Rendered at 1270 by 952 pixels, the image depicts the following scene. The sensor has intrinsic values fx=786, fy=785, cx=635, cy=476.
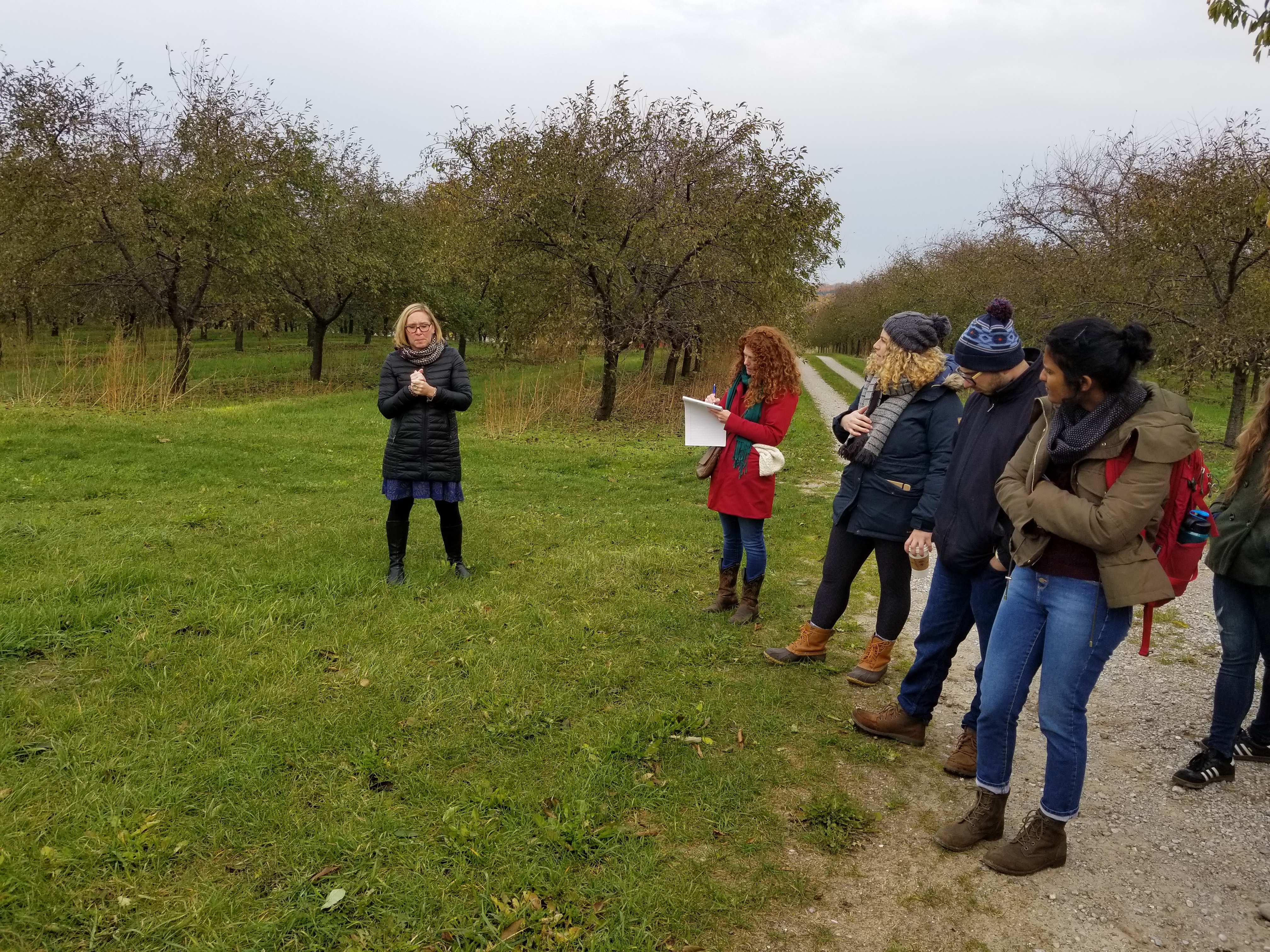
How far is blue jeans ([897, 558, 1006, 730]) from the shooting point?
3523 millimetres

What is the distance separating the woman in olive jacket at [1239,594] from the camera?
347 cm

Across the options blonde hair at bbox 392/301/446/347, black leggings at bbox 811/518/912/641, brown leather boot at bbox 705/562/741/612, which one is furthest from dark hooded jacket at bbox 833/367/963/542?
blonde hair at bbox 392/301/446/347

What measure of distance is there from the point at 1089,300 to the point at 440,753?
1837 centimetres

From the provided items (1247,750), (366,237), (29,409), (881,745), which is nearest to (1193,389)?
(1247,750)

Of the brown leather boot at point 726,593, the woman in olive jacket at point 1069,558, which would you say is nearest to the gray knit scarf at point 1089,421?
the woman in olive jacket at point 1069,558

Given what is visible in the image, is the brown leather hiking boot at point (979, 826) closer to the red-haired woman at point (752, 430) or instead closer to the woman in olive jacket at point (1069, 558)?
the woman in olive jacket at point (1069, 558)

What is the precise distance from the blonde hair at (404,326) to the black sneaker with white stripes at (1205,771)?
5013 millimetres

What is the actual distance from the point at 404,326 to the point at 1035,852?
4825 mm

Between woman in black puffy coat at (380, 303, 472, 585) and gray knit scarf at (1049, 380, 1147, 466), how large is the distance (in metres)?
3.89

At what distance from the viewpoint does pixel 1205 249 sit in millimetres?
14953

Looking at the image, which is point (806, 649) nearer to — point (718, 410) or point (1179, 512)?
point (718, 410)

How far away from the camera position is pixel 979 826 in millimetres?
3078

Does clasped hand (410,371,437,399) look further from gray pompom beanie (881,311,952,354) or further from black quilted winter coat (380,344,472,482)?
gray pompom beanie (881,311,952,354)

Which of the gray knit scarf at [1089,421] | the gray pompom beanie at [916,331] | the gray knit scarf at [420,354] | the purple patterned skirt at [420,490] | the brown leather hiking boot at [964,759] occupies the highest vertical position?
the gray pompom beanie at [916,331]
